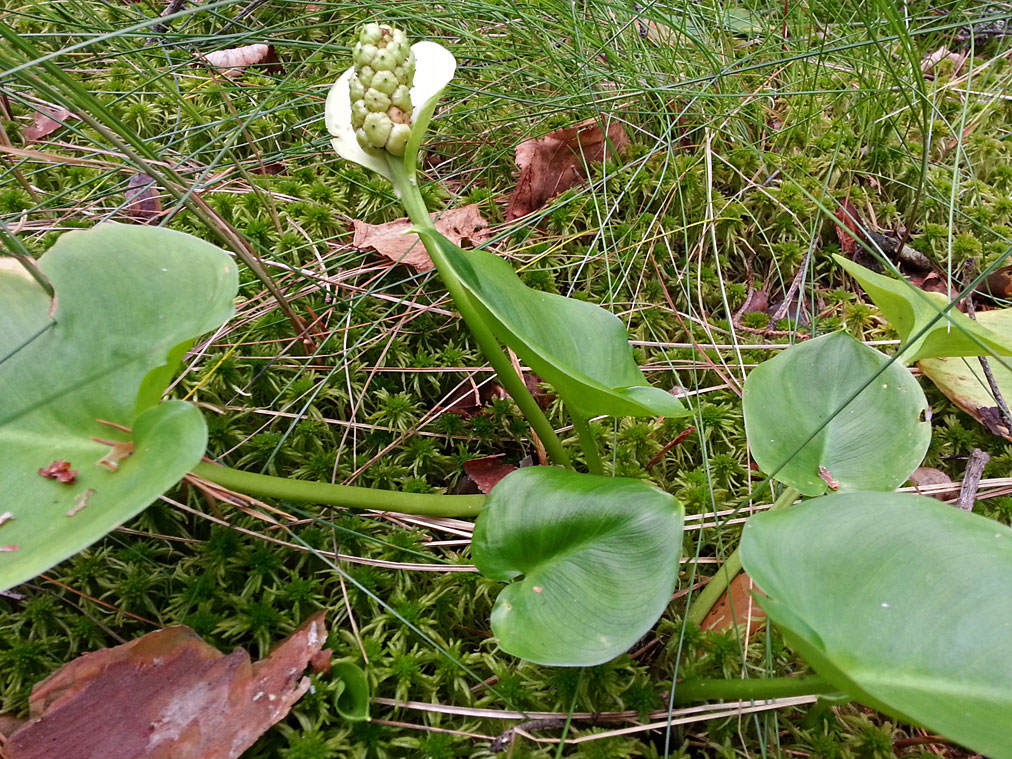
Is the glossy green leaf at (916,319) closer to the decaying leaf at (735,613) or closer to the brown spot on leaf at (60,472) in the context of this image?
the decaying leaf at (735,613)

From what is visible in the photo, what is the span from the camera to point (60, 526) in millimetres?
639

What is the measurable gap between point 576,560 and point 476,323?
0.33 meters

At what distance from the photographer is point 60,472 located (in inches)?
27.6

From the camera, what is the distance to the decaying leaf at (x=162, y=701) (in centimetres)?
79

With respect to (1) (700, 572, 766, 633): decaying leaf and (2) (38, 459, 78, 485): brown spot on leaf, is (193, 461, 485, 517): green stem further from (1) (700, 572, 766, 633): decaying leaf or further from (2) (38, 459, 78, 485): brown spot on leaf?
(1) (700, 572, 766, 633): decaying leaf

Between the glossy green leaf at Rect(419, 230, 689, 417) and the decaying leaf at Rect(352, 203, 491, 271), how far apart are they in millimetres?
444

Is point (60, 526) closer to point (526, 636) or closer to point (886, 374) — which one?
point (526, 636)

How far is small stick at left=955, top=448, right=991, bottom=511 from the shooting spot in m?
1.04

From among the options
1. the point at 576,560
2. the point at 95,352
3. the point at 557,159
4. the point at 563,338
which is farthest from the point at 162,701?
the point at 557,159

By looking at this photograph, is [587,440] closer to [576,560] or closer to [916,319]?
[576,560]

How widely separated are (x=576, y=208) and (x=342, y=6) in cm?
67

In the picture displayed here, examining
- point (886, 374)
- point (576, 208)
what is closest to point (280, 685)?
point (886, 374)

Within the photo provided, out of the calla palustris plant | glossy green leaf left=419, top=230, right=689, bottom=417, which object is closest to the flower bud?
the calla palustris plant

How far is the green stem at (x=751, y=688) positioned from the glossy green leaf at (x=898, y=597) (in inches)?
2.7
